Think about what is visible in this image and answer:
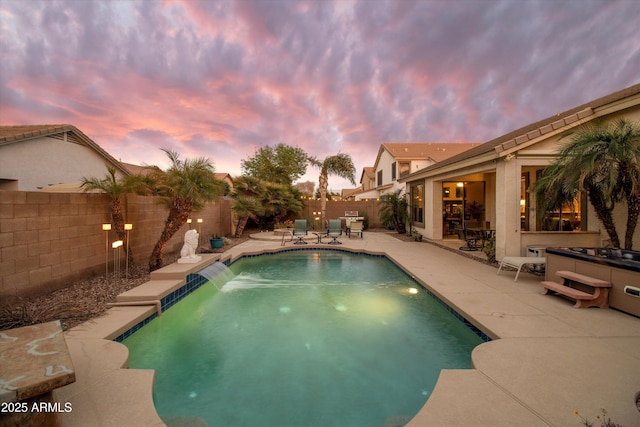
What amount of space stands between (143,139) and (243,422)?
16766mm

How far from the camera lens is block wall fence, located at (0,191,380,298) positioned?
4.11m

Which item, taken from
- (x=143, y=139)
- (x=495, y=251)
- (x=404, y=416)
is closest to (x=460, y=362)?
(x=404, y=416)

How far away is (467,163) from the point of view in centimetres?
868

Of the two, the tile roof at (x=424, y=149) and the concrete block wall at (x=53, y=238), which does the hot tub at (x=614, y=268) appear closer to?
the concrete block wall at (x=53, y=238)

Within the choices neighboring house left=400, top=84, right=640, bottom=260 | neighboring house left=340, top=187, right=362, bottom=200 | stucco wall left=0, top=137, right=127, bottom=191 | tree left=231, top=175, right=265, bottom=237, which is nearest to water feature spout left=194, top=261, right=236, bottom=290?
tree left=231, top=175, right=265, bottom=237

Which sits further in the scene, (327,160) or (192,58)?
(327,160)

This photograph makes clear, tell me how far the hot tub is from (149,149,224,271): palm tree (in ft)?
25.1

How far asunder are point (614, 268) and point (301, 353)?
5040 millimetres

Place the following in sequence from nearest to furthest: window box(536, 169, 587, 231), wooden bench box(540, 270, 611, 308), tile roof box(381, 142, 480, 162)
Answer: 1. wooden bench box(540, 270, 611, 308)
2. window box(536, 169, 587, 231)
3. tile roof box(381, 142, 480, 162)

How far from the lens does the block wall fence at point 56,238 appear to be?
4.11 meters

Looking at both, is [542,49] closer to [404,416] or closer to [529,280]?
[529,280]

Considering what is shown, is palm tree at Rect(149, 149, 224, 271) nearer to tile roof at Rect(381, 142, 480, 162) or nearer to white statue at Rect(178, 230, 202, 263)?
white statue at Rect(178, 230, 202, 263)

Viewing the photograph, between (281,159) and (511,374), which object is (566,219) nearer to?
(511,374)

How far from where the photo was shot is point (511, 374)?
8.54ft
